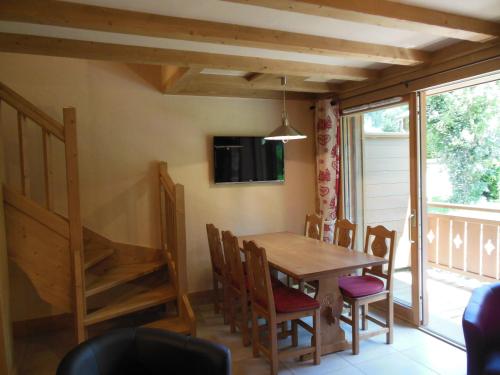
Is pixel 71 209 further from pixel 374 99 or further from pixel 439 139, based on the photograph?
pixel 439 139

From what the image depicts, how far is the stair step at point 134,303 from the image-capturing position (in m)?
2.86

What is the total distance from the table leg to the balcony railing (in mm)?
2620

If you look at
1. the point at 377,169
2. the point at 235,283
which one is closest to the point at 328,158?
the point at 377,169

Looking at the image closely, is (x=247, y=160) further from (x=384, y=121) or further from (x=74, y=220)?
(x=74, y=220)

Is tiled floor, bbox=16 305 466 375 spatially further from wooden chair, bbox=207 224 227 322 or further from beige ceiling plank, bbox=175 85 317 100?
beige ceiling plank, bbox=175 85 317 100

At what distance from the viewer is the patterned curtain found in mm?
4324

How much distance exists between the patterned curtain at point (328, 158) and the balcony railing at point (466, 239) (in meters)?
1.73

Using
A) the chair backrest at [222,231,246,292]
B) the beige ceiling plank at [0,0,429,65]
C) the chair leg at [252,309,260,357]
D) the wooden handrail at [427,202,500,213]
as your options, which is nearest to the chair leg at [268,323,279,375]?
the chair leg at [252,309,260,357]

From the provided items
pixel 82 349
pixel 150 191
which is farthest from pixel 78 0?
pixel 150 191

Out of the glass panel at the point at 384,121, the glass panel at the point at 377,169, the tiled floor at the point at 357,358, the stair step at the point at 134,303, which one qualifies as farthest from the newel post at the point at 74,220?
the glass panel at the point at 384,121

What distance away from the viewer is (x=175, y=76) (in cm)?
337

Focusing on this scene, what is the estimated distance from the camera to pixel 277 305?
8.71 feet

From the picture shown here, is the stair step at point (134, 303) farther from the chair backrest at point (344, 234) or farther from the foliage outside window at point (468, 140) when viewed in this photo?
the foliage outside window at point (468, 140)

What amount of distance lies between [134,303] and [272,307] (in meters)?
1.27
